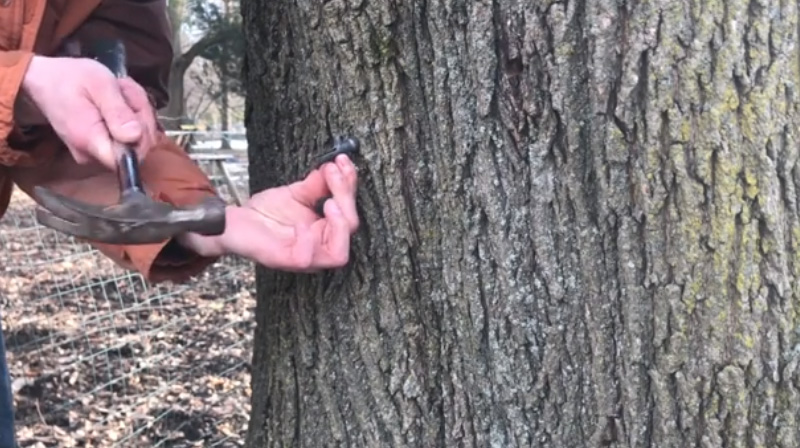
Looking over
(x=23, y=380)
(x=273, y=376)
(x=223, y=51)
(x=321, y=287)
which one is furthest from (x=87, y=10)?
(x=223, y=51)

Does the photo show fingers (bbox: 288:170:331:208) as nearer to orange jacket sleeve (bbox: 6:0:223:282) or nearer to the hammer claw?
orange jacket sleeve (bbox: 6:0:223:282)

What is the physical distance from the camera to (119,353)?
429 cm

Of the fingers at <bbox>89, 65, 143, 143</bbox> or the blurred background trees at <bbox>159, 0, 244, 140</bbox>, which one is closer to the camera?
the fingers at <bbox>89, 65, 143, 143</bbox>

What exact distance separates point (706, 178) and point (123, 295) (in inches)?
168

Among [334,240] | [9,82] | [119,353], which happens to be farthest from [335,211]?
[119,353]

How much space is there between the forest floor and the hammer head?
2514 millimetres

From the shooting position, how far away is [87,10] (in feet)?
4.88

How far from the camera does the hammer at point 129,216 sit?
118cm

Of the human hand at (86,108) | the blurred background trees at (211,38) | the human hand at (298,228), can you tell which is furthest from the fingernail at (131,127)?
the blurred background trees at (211,38)

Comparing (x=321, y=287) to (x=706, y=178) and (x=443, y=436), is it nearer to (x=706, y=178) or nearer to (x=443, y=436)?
(x=443, y=436)

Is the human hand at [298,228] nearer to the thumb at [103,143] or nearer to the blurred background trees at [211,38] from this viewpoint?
the thumb at [103,143]

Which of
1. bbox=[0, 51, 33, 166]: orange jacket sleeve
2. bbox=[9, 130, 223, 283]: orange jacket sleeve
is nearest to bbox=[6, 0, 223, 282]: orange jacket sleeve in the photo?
bbox=[9, 130, 223, 283]: orange jacket sleeve

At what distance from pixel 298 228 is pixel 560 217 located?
1.23 ft

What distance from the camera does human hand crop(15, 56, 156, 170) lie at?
4.02 ft
